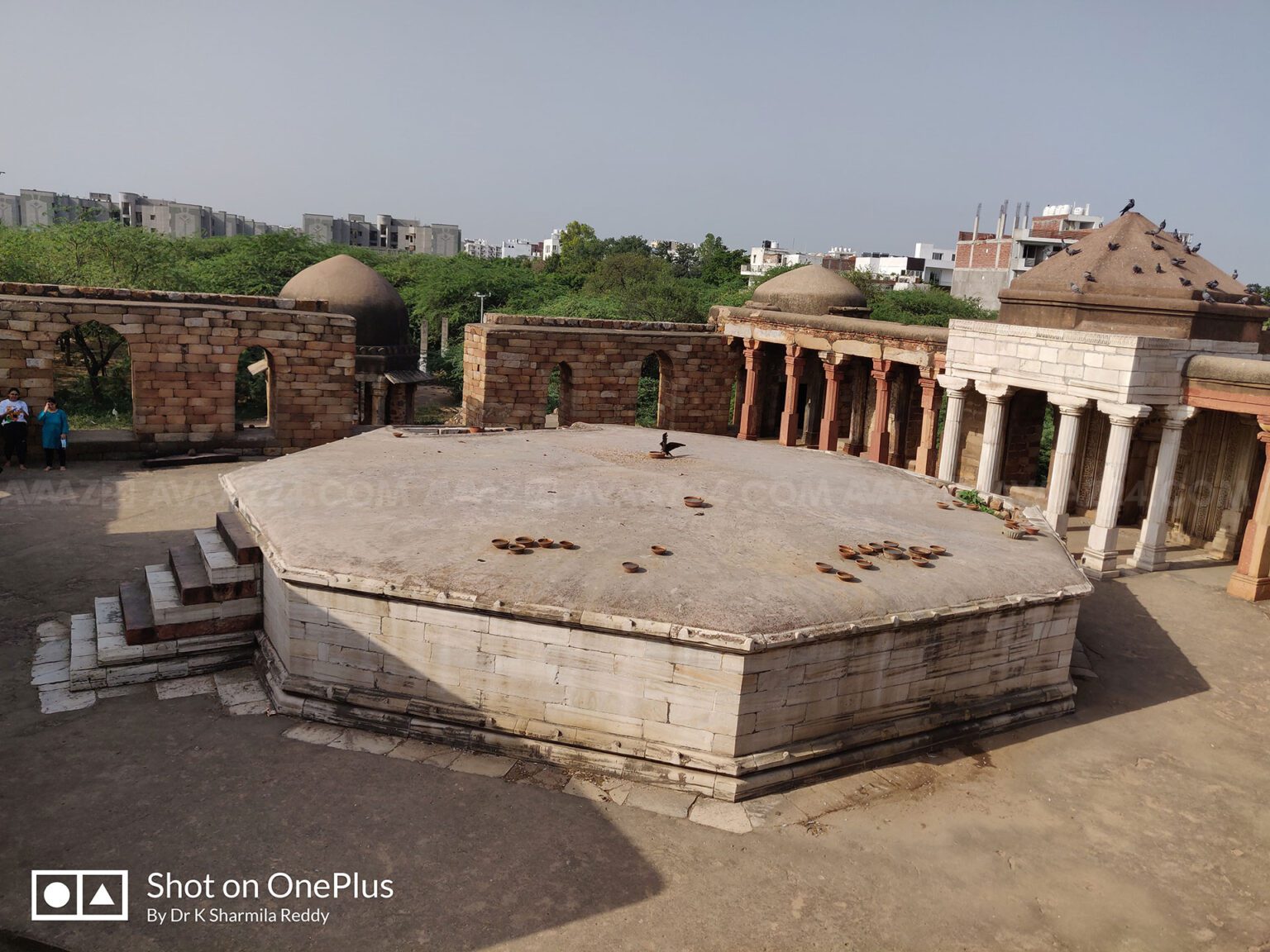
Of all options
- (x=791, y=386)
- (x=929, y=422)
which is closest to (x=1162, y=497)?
(x=929, y=422)

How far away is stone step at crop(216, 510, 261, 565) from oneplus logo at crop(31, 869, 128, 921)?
2992 mm

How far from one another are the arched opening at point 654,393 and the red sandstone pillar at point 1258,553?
11045mm

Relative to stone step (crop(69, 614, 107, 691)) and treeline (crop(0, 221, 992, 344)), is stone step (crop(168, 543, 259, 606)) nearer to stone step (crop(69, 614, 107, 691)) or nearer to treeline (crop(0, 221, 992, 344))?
stone step (crop(69, 614, 107, 691))

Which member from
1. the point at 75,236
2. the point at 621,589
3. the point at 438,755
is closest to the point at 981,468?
the point at 621,589

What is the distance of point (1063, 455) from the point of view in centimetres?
1318


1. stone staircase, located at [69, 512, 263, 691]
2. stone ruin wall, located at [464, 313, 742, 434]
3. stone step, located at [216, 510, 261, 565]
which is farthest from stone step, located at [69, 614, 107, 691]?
stone ruin wall, located at [464, 313, 742, 434]

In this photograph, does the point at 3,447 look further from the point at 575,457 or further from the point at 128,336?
the point at 575,457

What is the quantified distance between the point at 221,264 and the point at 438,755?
34.0 m

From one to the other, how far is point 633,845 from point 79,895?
9.97 feet

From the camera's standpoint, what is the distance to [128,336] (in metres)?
14.3

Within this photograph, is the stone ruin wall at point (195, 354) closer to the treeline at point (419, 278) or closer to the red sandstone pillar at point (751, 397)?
the red sandstone pillar at point (751, 397)

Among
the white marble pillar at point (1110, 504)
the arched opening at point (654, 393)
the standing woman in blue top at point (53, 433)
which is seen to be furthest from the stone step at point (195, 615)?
the arched opening at point (654, 393)

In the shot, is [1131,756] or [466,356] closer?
[1131,756]

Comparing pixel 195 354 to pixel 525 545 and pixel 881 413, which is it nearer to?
pixel 525 545
